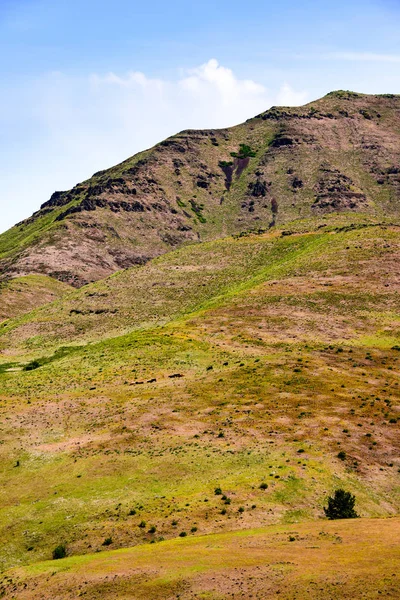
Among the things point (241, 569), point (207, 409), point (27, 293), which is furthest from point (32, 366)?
point (241, 569)

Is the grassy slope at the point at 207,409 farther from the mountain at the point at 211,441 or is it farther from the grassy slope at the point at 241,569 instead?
the grassy slope at the point at 241,569

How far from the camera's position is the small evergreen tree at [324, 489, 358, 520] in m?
44.3

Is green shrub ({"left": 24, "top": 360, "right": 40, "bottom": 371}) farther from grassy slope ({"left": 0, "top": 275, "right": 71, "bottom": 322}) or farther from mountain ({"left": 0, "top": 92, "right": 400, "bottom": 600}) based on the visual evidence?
grassy slope ({"left": 0, "top": 275, "right": 71, "bottom": 322})

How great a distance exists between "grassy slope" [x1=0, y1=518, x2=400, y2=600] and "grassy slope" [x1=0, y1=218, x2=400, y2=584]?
16.7 feet

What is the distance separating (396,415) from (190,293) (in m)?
82.7

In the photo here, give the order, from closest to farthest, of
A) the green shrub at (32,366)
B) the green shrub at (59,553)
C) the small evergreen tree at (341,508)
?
1. the green shrub at (59,553)
2. the small evergreen tree at (341,508)
3. the green shrub at (32,366)

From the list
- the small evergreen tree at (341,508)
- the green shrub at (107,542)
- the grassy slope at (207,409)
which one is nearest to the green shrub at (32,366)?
the grassy slope at (207,409)

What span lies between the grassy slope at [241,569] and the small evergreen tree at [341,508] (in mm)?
3181

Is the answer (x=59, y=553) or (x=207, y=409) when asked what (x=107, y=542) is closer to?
(x=59, y=553)

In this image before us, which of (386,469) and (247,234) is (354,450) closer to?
(386,469)

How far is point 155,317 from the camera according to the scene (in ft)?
431

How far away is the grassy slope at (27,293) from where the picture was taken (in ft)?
539

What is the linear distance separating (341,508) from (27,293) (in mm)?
147598

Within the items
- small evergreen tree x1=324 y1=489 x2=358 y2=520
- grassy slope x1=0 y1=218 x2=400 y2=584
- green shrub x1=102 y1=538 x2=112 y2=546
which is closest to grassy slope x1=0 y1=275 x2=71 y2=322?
grassy slope x1=0 y1=218 x2=400 y2=584
